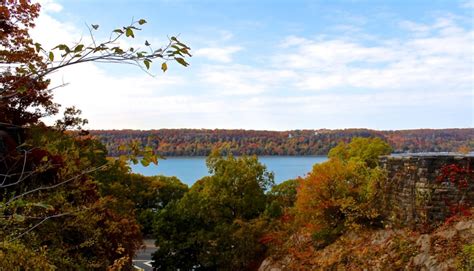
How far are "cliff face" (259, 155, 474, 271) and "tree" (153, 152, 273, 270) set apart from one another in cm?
375

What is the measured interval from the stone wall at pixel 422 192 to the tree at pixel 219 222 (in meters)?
6.97

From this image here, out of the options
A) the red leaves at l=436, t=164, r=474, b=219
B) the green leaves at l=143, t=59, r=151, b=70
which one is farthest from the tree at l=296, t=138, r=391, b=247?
the green leaves at l=143, t=59, r=151, b=70

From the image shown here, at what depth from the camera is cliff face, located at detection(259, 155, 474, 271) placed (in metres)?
13.3

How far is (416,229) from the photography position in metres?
15.8

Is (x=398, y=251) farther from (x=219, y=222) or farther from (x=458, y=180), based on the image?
(x=219, y=222)

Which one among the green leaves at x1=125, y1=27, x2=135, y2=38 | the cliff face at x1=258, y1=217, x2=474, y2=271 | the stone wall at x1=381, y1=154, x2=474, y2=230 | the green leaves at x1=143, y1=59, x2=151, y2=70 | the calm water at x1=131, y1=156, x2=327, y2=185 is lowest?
the calm water at x1=131, y1=156, x2=327, y2=185

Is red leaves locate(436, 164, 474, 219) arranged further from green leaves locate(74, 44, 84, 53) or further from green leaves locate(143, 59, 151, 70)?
green leaves locate(74, 44, 84, 53)

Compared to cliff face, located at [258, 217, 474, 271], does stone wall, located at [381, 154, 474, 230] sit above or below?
above

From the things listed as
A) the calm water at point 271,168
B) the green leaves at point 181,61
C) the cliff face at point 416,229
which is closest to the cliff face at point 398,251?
the cliff face at point 416,229

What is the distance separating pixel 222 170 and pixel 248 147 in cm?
3167

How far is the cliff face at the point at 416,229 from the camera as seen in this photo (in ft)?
43.7

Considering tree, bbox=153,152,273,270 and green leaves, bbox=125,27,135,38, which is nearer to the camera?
green leaves, bbox=125,27,135,38

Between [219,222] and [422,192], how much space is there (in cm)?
1059

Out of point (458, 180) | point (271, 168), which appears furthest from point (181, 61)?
point (271, 168)
